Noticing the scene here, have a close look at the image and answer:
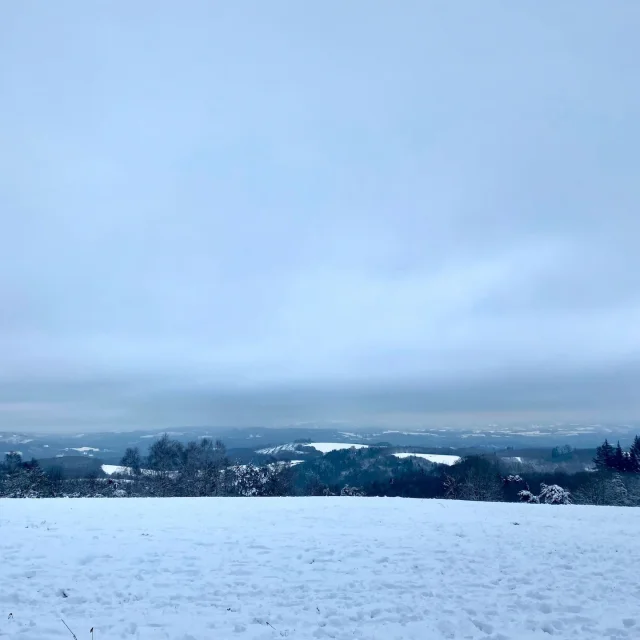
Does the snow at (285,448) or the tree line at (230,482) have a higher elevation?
the tree line at (230,482)

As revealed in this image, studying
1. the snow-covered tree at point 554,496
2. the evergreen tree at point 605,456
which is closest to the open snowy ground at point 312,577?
the snow-covered tree at point 554,496

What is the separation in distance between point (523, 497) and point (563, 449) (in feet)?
384

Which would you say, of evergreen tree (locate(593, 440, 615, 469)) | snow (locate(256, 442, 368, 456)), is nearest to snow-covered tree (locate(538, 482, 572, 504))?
evergreen tree (locate(593, 440, 615, 469))

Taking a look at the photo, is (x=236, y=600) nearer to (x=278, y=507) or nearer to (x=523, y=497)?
(x=278, y=507)

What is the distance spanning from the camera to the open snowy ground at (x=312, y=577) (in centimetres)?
767

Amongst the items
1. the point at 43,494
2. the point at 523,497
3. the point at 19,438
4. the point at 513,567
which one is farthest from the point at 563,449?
the point at 19,438

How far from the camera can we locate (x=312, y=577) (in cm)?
993

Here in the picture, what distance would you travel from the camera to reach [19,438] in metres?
186

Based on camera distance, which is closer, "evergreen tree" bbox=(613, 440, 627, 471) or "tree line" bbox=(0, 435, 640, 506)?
"tree line" bbox=(0, 435, 640, 506)

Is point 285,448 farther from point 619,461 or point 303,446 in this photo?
point 619,461

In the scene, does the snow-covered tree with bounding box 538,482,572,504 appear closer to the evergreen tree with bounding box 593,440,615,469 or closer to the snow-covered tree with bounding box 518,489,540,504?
the snow-covered tree with bounding box 518,489,540,504

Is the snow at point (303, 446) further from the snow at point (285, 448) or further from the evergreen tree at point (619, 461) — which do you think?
the evergreen tree at point (619, 461)

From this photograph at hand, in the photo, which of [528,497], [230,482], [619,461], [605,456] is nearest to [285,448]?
[230,482]

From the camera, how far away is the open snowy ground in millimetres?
7668
